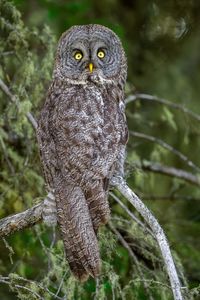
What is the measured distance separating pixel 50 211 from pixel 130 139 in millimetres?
1947

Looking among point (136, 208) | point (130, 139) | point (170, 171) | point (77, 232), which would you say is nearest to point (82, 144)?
point (77, 232)

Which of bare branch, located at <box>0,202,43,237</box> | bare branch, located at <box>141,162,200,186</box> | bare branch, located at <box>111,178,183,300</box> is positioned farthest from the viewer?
bare branch, located at <box>141,162,200,186</box>

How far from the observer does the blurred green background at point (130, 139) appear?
15.0 ft

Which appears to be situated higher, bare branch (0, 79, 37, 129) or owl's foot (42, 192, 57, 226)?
bare branch (0, 79, 37, 129)

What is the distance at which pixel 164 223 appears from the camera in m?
5.68

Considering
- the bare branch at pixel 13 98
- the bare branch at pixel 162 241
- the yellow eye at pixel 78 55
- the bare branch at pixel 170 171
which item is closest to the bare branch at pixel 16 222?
the bare branch at pixel 162 241

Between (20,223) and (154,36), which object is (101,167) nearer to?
(20,223)

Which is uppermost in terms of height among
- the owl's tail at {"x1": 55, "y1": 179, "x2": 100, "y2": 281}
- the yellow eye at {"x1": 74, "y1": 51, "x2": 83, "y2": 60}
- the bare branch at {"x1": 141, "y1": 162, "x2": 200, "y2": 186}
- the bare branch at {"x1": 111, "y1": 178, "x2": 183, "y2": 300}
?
the yellow eye at {"x1": 74, "y1": 51, "x2": 83, "y2": 60}

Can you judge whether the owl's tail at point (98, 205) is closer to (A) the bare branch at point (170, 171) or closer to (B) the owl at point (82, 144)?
(B) the owl at point (82, 144)

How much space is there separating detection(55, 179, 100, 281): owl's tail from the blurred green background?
0.49 ft

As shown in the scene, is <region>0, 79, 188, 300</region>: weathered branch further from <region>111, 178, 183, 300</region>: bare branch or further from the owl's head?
the owl's head

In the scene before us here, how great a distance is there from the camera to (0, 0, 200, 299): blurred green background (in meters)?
4.59

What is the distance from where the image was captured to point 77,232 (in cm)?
410

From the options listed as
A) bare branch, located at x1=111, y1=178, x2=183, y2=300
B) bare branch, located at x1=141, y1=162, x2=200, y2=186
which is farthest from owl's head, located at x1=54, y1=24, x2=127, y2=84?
bare branch, located at x1=141, y1=162, x2=200, y2=186
